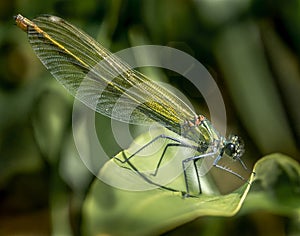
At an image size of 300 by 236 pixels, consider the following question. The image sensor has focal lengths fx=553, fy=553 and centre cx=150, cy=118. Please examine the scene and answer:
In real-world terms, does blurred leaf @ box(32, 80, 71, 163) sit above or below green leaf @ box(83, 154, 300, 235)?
below

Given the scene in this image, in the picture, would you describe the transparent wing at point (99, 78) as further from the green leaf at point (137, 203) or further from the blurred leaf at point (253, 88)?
the blurred leaf at point (253, 88)

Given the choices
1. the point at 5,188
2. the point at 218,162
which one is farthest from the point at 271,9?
the point at 5,188

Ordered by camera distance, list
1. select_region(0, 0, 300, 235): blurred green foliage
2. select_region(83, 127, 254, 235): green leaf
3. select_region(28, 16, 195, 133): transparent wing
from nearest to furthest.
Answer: select_region(83, 127, 254, 235): green leaf, select_region(28, 16, 195, 133): transparent wing, select_region(0, 0, 300, 235): blurred green foliage

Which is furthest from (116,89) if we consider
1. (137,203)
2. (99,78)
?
(137,203)

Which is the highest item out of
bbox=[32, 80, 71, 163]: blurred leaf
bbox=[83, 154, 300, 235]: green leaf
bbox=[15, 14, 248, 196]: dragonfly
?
bbox=[15, 14, 248, 196]: dragonfly

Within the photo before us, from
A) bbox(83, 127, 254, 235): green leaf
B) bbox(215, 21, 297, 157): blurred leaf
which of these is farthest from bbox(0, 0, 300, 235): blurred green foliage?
bbox(83, 127, 254, 235): green leaf

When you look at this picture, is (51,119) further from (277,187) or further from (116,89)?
(277,187)

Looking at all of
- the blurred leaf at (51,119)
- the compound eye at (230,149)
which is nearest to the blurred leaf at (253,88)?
the compound eye at (230,149)

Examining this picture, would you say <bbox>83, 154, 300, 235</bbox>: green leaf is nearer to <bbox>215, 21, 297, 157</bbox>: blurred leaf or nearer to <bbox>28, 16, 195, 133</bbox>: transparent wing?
<bbox>28, 16, 195, 133</bbox>: transparent wing
